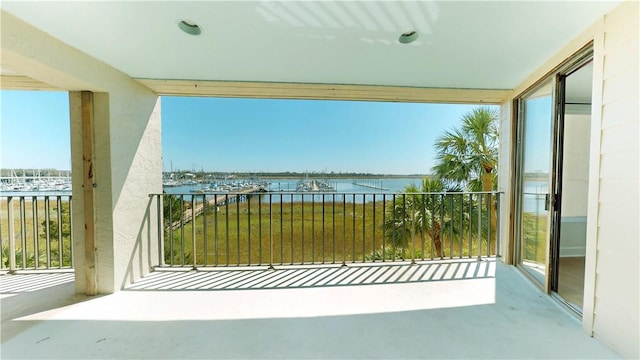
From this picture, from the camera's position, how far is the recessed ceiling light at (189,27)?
4.83 ft

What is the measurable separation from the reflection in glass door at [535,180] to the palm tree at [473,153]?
2.38 m

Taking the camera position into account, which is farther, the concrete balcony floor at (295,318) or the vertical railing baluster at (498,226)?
the vertical railing baluster at (498,226)

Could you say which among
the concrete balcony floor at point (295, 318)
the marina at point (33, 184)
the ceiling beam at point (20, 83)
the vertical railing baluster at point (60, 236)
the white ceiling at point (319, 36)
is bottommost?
the concrete balcony floor at point (295, 318)

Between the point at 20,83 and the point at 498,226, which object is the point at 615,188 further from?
the point at 20,83

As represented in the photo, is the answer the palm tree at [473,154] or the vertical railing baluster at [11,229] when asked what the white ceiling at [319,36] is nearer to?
the vertical railing baluster at [11,229]

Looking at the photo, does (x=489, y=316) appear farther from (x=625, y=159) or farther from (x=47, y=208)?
(x=47, y=208)

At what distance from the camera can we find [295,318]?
1.74m

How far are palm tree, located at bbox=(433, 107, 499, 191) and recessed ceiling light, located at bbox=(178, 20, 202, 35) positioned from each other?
4.86 m

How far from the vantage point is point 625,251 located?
1.30 m

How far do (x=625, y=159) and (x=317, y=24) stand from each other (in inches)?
78.8

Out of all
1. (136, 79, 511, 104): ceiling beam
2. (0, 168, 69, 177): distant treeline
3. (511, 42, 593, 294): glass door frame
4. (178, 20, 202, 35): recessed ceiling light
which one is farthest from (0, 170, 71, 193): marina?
(511, 42, 593, 294): glass door frame

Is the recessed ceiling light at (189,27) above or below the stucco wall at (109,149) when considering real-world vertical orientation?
above

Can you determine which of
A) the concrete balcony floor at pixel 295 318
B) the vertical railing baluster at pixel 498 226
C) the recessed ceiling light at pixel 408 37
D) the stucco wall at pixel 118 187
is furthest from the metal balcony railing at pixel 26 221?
the vertical railing baluster at pixel 498 226

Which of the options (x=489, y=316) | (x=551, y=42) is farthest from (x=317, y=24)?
(x=489, y=316)
